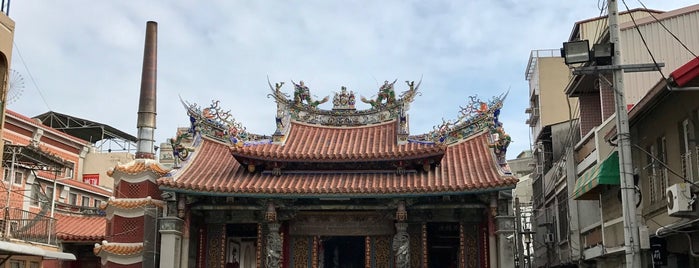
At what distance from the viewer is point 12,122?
3562 cm

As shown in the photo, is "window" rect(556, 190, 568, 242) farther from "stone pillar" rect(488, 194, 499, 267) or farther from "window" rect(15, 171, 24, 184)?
"window" rect(15, 171, 24, 184)

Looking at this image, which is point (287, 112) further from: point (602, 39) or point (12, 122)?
point (12, 122)

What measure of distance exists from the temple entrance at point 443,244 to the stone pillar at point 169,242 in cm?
757

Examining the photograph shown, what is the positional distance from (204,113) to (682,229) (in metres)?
14.4

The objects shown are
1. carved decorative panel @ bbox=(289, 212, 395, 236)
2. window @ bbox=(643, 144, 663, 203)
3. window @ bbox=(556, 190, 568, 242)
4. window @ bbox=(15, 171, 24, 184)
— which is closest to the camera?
window @ bbox=(643, 144, 663, 203)

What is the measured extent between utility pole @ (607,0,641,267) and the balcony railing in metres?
15.3

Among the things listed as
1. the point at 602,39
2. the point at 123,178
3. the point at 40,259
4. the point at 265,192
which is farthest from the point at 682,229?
the point at 40,259

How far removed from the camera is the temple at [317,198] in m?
19.3

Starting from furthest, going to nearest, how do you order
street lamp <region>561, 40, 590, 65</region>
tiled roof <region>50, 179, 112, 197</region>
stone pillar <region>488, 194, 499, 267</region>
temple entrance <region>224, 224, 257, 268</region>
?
tiled roof <region>50, 179, 112, 197</region>
temple entrance <region>224, 224, 257, 268</region>
stone pillar <region>488, 194, 499, 267</region>
street lamp <region>561, 40, 590, 65</region>

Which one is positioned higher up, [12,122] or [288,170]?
[12,122]

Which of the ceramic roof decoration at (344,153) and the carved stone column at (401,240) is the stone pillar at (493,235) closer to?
the ceramic roof decoration at (344,153)

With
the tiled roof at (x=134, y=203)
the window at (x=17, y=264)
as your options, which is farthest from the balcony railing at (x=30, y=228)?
the tiled roof at (x=134, y=203)

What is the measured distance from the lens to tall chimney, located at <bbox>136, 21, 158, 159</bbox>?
76.3 ft

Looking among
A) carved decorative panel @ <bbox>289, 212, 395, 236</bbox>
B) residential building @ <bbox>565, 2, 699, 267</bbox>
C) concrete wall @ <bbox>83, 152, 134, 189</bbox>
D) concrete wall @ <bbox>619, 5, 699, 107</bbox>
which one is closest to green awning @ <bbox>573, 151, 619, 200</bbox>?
residential building @ <bbox>565, 2, 699, 267</bbox>
